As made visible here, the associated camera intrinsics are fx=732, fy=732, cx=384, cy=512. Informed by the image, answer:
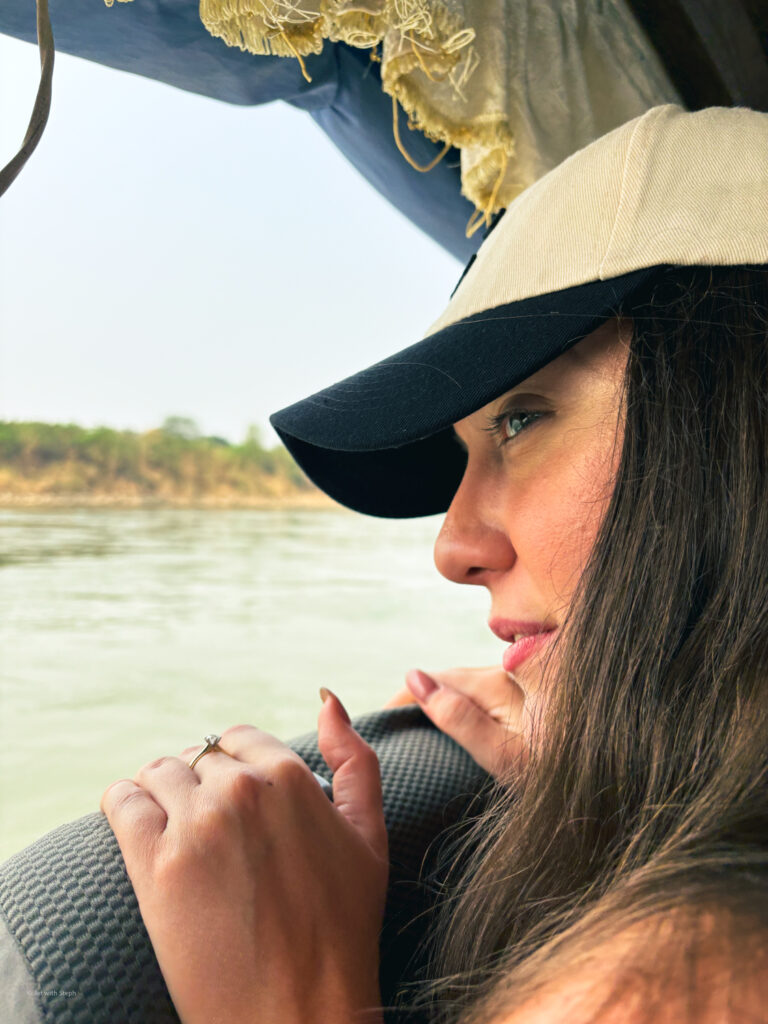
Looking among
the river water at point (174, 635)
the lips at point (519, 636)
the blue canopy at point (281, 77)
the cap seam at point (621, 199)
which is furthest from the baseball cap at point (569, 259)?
the river water at point (174, 635)

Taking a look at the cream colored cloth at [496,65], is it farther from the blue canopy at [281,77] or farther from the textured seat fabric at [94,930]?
the textured seat fabric at [94,930]

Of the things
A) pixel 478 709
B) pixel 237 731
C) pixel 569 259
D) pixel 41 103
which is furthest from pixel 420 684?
pixel 41 103

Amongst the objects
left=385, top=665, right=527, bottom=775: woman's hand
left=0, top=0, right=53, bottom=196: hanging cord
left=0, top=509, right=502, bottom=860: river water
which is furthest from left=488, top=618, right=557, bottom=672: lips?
left=0, top=509, right=502, bottom=860: river water

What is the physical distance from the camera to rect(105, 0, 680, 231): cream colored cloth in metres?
0.85

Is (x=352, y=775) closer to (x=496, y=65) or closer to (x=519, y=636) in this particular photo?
(x=519, y=636)

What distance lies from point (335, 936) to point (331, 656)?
1476mm

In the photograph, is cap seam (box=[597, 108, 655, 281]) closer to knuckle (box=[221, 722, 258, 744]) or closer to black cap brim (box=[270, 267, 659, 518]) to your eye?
black cap brim (box=[270, 267, 659, 518])

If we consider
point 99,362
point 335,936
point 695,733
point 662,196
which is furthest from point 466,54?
point 99,362

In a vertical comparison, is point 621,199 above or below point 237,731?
above

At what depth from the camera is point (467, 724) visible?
0.86 m

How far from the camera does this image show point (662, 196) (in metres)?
0.63

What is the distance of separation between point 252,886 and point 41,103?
0.56 m

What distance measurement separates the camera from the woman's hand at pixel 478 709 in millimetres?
831

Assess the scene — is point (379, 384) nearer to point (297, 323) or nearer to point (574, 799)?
point (574, 799)
